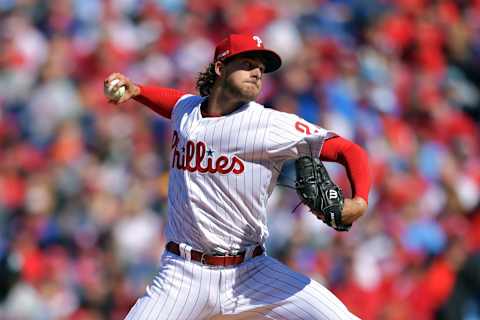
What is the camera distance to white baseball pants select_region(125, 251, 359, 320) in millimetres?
4551

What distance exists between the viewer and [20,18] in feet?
→ 34.7

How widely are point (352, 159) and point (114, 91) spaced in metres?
1.21

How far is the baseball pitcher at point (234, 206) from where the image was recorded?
455cm

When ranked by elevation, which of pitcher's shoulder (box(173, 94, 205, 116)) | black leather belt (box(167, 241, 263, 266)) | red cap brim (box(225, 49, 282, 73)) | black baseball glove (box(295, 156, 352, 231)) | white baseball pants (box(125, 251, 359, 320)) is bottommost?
white baseball pants (box(125, 251, 359, 320))

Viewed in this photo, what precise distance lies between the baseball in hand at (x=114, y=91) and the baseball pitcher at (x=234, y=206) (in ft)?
1.24

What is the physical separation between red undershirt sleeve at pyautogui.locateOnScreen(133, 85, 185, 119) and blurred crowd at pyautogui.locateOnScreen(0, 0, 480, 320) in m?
3.12

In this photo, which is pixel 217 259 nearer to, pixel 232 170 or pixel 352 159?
pixel 232 170

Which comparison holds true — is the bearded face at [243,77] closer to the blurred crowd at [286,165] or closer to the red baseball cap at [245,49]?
the red baseball cap at [245,49]

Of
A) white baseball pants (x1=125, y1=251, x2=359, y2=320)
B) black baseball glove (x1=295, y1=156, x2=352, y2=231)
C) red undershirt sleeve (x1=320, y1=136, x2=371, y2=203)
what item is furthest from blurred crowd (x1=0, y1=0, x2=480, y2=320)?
black baseball glove (x1=295, y1=156, x2=352, y2=231)

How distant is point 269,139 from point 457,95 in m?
5.67

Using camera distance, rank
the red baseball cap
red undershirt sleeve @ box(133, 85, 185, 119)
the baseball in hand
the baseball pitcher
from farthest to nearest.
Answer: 1. red undershirt sleeve @ box(133, 85, 185, 119)
2. the baseball in hand
3. the red baseball cap
4. the baseball pitcher

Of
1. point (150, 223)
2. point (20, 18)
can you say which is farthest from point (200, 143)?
point (20, 18)

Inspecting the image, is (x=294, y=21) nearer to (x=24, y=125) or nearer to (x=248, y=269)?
(x=24, y=125)

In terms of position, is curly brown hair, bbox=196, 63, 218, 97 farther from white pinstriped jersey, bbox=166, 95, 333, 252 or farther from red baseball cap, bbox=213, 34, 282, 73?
white pinstriped jersey, bbox=166, 95, 333, 252
